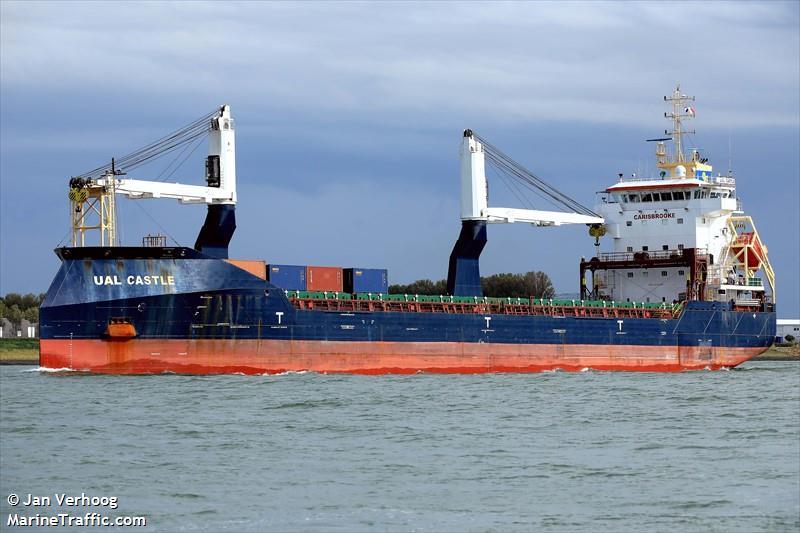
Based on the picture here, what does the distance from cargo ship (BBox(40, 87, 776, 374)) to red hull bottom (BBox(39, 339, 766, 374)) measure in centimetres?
5

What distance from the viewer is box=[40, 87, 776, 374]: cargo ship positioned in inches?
1405

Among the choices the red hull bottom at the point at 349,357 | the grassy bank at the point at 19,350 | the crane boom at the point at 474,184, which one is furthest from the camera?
the grassy bank at the point at 19,350

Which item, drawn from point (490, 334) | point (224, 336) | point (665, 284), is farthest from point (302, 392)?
point (665, 284)

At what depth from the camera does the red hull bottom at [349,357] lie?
35.4 meters

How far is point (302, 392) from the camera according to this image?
98.4ft

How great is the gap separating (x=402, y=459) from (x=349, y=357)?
20645 millimetres

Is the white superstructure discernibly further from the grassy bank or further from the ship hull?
the grassy bank

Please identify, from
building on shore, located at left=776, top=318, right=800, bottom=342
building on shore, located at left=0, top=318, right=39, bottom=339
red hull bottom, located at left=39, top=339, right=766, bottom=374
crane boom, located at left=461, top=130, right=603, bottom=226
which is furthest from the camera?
building on shore, located at left=776, top=318, right=800, bottom=342

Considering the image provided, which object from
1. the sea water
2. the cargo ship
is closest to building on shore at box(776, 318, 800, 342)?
the cargo ship

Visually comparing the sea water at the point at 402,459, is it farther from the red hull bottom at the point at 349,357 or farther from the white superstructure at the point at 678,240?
the white superstructure at the point at 678,240

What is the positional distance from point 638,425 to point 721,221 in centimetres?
3225

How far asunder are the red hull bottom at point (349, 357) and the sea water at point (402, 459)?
471cm

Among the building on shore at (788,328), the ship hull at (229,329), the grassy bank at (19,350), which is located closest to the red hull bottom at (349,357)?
the ship hull at (229,329)

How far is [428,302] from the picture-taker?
1698 inches
